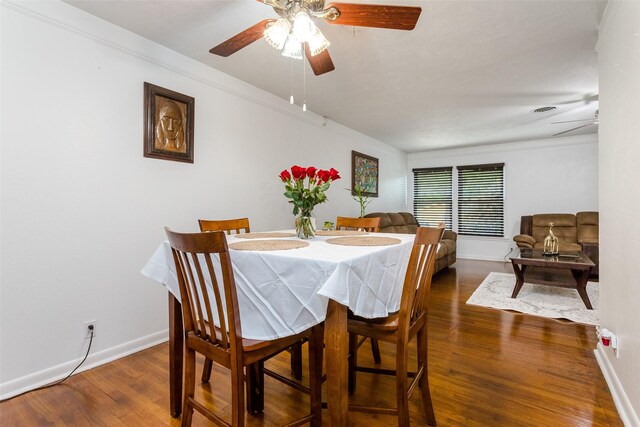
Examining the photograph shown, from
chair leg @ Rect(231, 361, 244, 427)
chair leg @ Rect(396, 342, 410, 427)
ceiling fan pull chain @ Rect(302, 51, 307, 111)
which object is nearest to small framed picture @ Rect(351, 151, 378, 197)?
ceiling fan pull chain @ Rect(302, 51, 307, 111)

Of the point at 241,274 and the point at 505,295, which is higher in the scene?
the point at 241,274

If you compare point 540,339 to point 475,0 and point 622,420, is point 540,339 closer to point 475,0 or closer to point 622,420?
point 622,420

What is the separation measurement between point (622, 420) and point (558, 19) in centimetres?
246

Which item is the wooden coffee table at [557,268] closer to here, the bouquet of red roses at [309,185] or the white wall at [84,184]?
the bouquet of red roses at [309,185]

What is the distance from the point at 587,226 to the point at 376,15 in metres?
5.45

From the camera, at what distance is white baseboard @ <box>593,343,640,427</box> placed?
1.40m

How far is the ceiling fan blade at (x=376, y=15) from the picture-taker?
140cm

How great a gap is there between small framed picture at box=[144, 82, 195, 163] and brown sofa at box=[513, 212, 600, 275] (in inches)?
199

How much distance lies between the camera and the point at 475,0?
1.89 m

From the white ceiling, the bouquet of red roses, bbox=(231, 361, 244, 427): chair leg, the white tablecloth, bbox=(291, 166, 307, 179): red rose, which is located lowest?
bbox=(231, 361, 244, 427): chair leg

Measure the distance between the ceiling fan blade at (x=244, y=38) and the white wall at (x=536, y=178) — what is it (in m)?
5.72

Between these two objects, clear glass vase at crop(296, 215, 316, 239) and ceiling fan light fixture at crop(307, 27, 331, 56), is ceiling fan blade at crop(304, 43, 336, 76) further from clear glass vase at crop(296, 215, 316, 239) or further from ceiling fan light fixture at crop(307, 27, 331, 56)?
clear glass vase at crop(296, 215, 316, 239)

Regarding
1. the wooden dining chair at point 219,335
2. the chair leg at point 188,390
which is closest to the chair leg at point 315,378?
the wooden dining chair at point 219,335

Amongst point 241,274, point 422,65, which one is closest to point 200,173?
point 241,274
